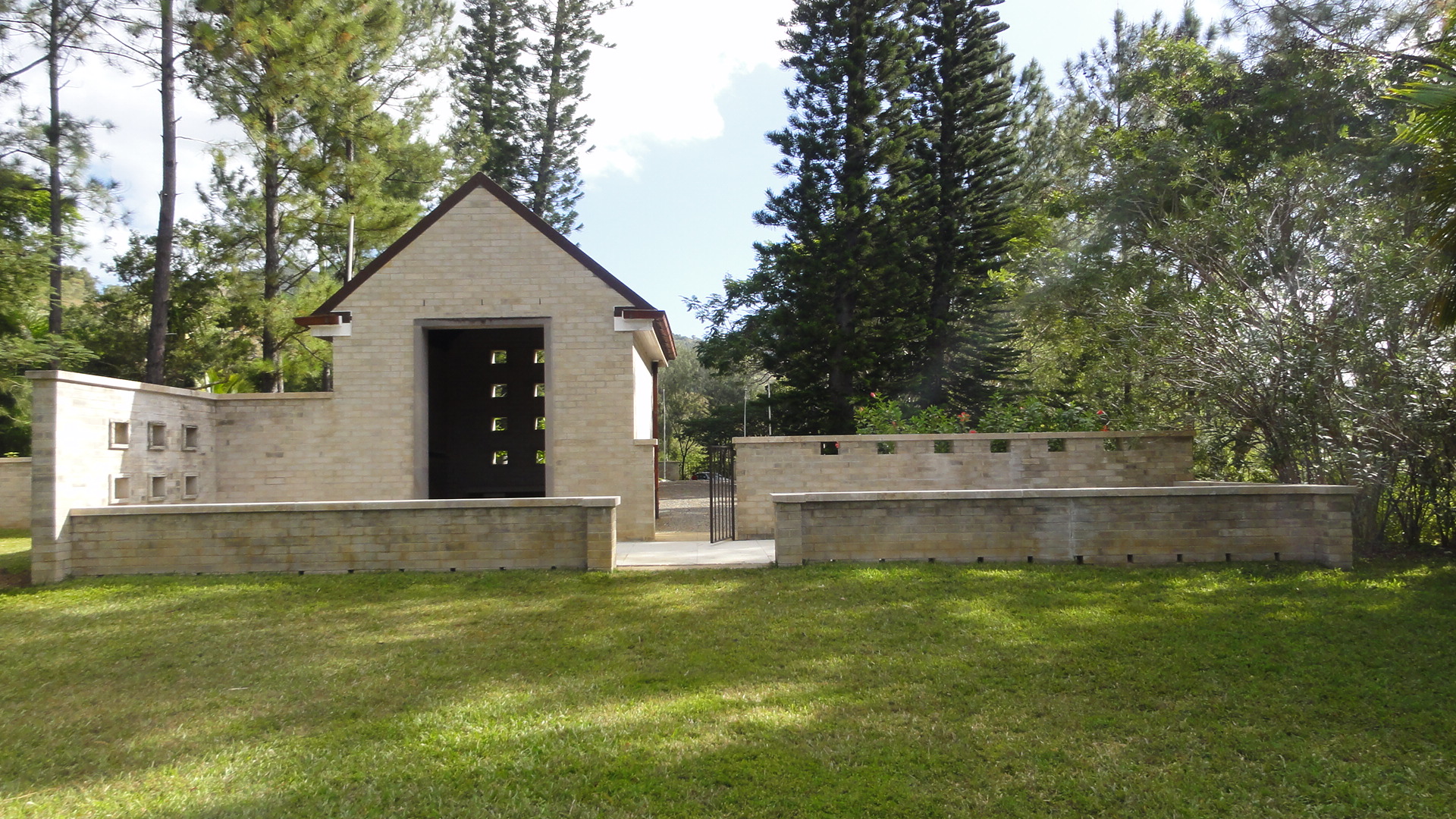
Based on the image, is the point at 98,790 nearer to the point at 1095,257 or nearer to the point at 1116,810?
the point at 1116,810

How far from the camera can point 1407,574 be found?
8633 millimetres

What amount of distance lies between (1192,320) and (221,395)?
13691 mm

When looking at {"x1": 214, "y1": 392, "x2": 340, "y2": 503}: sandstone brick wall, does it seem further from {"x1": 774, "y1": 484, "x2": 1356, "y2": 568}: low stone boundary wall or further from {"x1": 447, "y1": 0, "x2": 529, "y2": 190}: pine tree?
{"x1": 447, "y1": 0, "x2": 529, "y2": 190}: pine tree

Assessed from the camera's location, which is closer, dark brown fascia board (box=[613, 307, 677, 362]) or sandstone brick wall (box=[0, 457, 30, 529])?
dark brown fascia board (box=[613, 307, 677, 362])

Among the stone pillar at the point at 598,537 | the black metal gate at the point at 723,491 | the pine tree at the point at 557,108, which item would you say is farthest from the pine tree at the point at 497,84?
the stone pillar at the point at 598,537

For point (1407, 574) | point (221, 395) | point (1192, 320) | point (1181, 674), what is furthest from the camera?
point (221, 395)

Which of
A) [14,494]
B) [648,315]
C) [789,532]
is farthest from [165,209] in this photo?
[789,532]

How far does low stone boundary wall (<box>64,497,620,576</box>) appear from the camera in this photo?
891 cm

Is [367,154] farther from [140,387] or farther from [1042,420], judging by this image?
[1042,420]

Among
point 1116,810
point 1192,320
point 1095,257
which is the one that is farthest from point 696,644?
point 1095,257

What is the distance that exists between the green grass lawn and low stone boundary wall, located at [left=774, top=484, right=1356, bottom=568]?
2.52 feet

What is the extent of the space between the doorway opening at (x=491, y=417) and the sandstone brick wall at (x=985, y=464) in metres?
9.22

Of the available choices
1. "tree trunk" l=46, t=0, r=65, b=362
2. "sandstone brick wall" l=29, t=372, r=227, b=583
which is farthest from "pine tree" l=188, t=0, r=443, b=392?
"sandstone brick wall" l=29, t=372, r=227, b=583

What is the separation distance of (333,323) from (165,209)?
3716mm
